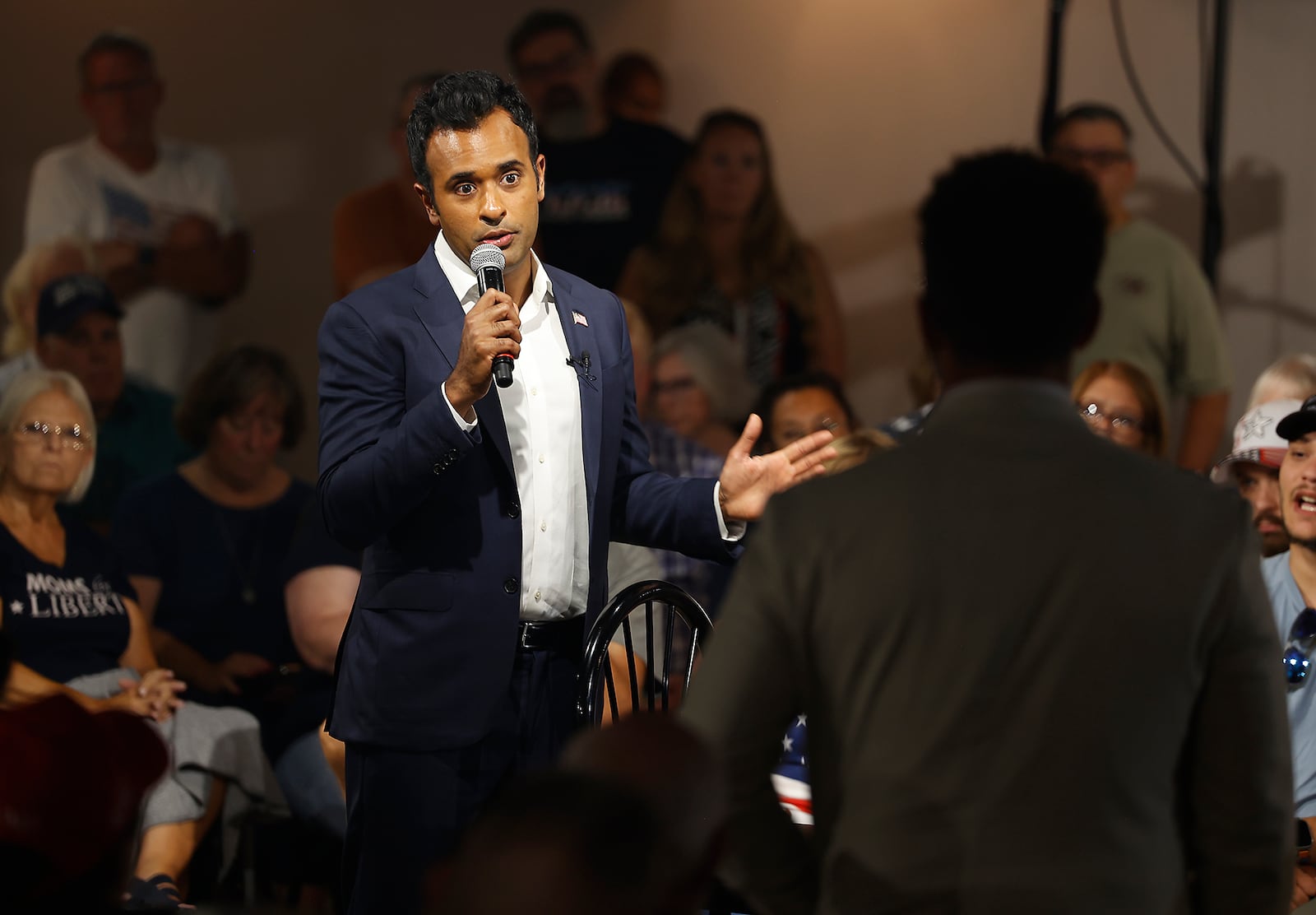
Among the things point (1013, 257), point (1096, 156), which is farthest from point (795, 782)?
point (1096, 156)

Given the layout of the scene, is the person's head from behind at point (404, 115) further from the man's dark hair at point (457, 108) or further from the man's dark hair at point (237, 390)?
the man's dark hair at point (457, 108)

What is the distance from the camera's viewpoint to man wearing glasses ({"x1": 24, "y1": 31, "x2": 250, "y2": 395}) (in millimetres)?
5051

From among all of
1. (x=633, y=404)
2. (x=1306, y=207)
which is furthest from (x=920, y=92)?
(x=633, y=404)

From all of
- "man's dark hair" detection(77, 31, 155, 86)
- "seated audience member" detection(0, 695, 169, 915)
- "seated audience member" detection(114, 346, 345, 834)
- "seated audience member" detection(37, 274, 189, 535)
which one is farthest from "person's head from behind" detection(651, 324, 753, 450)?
"seated audience member" detection(0, 695, 169, 915)

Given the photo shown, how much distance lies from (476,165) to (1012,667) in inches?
40.1

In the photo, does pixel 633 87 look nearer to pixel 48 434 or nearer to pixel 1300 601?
pixel 48 434

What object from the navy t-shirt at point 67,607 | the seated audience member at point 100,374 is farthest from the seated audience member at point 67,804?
the seated audience member at point 100,374

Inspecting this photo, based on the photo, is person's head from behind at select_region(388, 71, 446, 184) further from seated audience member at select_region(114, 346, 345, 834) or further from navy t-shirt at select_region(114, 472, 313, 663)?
navy t-shirt at select_region(114, 472, 313, 663)

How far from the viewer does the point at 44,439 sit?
12.5 feet

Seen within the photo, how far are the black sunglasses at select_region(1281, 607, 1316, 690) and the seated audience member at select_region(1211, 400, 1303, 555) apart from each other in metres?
0.74

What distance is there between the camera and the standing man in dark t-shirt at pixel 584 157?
16.8 feet

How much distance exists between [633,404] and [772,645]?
0.85 m

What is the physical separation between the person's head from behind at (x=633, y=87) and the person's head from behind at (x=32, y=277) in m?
1.97

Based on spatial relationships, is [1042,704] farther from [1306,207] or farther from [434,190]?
[1306,207]
